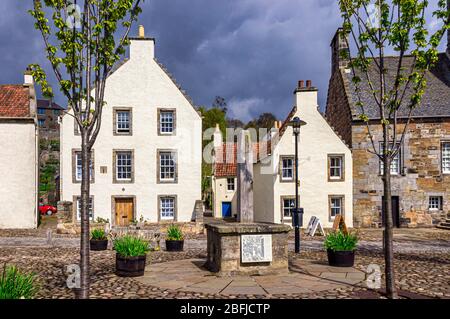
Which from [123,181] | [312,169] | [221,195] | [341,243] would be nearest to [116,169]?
[123,181]

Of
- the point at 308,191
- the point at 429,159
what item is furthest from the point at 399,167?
the point at 308,191

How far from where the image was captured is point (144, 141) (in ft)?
82.6

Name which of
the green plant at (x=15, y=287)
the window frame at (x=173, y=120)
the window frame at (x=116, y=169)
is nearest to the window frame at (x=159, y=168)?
the window frame at (x=173, y=120)

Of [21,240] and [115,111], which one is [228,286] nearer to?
[21,240]

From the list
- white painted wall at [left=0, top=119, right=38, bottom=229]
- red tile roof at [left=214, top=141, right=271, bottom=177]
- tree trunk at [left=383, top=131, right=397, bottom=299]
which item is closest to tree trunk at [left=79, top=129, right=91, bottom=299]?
tree trunk at [left=383, top=131, right=397, bottom=299]

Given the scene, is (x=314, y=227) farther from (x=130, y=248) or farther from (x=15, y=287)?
(x=15, y=287)

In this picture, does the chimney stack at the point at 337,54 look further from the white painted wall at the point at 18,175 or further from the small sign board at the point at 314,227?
the white painted wall at the point at 18,175

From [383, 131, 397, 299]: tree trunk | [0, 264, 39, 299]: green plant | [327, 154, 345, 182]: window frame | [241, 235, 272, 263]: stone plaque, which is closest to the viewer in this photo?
[0, 264, 39, 299]: green plant

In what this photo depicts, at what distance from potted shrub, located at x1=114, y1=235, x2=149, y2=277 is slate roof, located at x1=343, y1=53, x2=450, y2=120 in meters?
18.3

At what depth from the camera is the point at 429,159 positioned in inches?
995

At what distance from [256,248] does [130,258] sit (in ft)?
9.85

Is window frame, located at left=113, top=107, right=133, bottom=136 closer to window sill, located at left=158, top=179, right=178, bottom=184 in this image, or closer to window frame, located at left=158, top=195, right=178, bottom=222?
window sill, located at left=158, top=179, right=178, bottom=184

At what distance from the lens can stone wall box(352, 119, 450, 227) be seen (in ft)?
82.3

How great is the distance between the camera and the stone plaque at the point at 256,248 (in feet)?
31.9
